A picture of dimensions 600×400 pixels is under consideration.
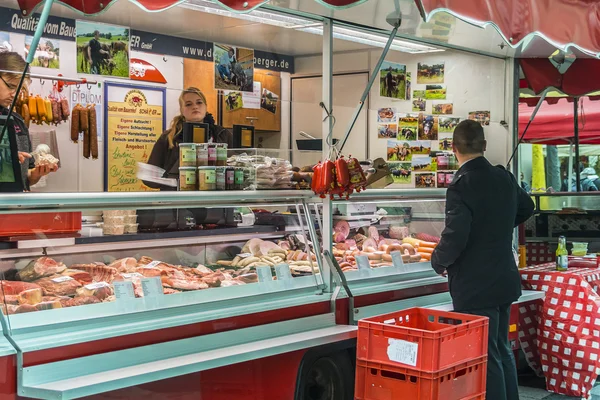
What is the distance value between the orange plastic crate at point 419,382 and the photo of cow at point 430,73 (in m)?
3.00

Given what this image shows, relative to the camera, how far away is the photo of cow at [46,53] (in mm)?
6703

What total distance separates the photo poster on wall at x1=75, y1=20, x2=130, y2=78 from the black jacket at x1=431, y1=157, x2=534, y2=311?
83.8 inches

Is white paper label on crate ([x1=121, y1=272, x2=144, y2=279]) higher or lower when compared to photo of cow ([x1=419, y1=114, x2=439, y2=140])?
lower

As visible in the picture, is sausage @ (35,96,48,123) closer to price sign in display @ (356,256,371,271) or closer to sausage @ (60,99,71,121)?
sausage @ (60,99,71,121)

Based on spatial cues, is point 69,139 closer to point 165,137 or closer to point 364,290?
point 165,137

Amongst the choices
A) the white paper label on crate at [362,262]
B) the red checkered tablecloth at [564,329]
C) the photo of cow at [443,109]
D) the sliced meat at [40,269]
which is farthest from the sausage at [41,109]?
the red checkered tablecloth at [564,329]

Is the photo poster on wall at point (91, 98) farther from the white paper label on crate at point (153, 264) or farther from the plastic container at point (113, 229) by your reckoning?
the white paper label on crate at point (153, 264)

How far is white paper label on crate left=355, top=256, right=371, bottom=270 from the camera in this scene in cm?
524

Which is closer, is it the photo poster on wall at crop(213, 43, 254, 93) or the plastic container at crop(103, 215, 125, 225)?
the plastic container at crop(103, 215, 125, 225)

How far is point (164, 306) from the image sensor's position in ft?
13.0

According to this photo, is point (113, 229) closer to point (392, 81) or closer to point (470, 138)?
point (470, 138)

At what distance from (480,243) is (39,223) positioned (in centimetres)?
258

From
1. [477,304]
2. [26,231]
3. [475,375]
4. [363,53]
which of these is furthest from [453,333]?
[363,53]

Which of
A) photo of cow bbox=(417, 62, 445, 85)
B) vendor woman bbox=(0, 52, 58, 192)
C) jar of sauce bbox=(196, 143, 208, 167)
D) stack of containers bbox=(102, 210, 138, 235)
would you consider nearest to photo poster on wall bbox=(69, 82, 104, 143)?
vendor woman bbox=(0, 52, 58, 192)
